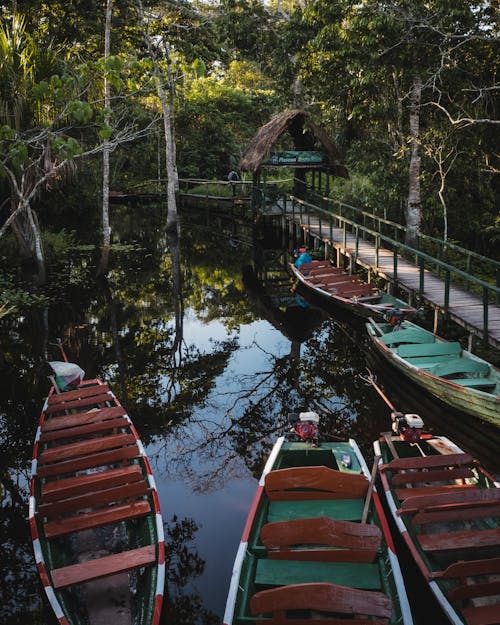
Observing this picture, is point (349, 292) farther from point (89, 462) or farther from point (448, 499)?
point (89, 462)

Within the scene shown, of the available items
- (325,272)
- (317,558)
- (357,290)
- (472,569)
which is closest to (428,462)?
(472,569)

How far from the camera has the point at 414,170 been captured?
60.2 ft

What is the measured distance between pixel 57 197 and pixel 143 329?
13.3 meters

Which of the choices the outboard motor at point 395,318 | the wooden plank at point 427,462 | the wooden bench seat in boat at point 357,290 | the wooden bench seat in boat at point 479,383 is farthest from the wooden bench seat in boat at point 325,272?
the wooden plank at point 427,462

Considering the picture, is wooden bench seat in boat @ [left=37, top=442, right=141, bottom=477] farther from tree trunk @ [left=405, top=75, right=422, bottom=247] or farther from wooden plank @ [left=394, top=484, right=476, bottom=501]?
tree trunk @ [left=405, top=75, right=422, bottom=247]

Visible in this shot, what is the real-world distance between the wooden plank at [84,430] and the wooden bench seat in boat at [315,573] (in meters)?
3.70

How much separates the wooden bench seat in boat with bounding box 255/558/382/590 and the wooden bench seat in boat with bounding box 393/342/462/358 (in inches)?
265

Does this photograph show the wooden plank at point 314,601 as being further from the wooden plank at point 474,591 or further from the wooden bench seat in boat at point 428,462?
the wooden bench seat in boat at point 428,462

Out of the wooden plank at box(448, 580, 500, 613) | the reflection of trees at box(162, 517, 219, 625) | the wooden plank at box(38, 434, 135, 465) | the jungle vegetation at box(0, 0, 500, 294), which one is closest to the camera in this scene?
the wooden plank at box(448, 580, 500, 613)

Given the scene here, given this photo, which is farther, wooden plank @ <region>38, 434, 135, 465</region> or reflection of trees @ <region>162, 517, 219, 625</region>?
wooden plank @ <region>38, 434, 135, 465</region>

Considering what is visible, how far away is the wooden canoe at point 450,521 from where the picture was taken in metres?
5.15

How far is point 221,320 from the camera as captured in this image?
56.1 feet

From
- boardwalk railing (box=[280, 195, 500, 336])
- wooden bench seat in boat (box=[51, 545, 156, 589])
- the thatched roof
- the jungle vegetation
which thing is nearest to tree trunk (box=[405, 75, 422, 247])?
the jungle vegetation

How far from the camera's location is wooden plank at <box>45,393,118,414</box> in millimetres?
9243
